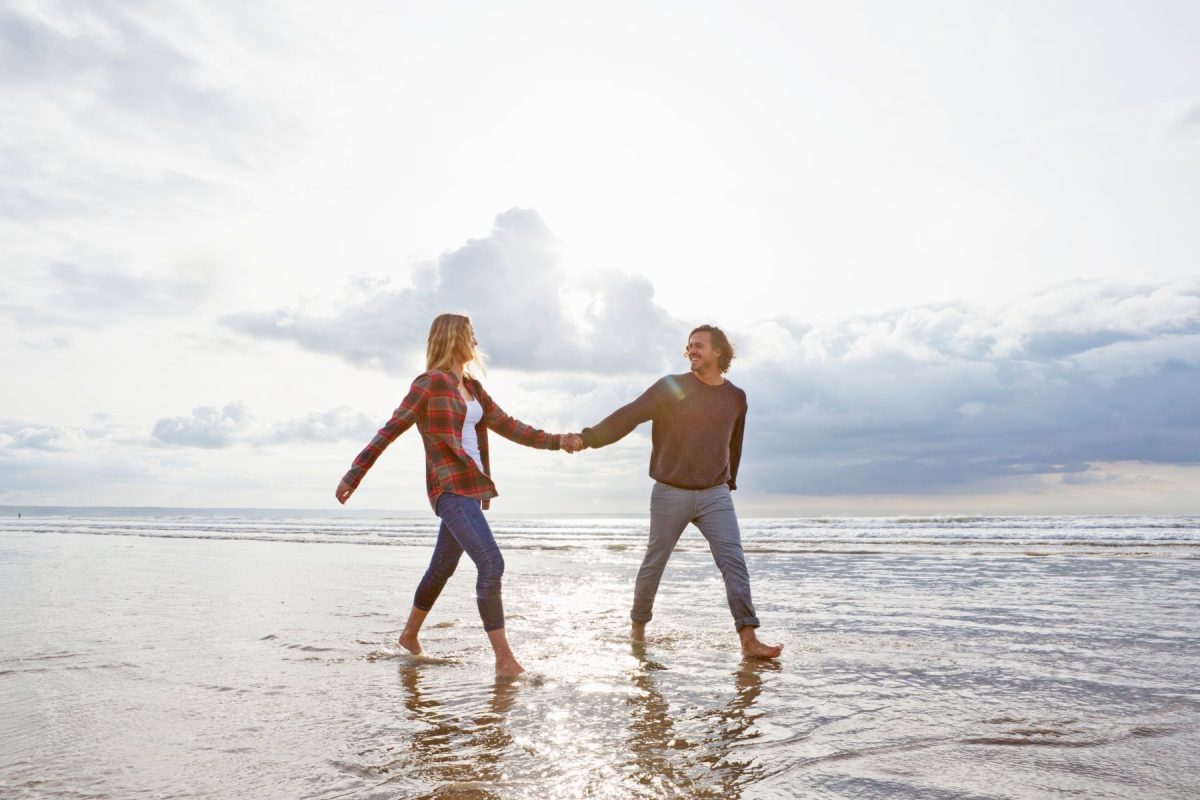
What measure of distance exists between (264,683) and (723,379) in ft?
12.5

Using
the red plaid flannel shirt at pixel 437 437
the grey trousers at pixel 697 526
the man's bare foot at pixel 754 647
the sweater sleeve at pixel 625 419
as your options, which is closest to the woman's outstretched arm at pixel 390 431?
the red plaid flannel shirt at pixel 437 437

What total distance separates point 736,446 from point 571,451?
4.28 ft

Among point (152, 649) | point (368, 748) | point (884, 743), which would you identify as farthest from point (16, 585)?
point (884, 743)

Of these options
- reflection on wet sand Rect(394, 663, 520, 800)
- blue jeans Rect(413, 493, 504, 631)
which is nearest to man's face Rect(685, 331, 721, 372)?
blue jeans Rect(413, 493, 504, 631)

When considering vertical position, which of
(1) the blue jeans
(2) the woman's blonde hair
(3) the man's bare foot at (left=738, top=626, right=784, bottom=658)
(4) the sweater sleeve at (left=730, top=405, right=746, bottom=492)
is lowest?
(3) the man's bare foot at (left=738, top=626, right=784, bottom=658)

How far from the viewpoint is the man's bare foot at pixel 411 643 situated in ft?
18.6

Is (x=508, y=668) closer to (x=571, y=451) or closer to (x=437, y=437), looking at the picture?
(x=437, y=437)

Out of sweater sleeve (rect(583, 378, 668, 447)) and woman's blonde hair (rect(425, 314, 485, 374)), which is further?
sweater sleeve (rect(583, 378, 668, 447))

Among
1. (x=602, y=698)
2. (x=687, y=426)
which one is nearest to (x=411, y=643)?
(x=602, y=698)

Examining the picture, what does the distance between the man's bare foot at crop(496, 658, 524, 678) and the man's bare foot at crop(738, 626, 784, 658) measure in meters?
1.63

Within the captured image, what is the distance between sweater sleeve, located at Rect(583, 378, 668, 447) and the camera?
6125 millimetres

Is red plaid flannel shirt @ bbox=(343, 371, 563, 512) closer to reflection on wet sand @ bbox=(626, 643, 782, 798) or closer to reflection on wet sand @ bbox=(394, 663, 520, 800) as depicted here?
reflection on wet sand @ bbox=(394, 663, 520, 800)

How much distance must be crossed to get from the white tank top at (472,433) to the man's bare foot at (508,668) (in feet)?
4.00

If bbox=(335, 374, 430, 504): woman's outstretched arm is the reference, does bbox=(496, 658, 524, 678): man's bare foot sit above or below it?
below
